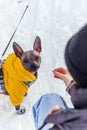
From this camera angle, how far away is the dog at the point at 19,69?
2211mm

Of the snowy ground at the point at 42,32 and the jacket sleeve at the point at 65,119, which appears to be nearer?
the jacket sleeve at the point at 65,119

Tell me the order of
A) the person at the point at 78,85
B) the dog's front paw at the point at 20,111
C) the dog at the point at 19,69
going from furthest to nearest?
1. the dog's front paw at the point at 20,111
2. the dog at the point at 19,69
3. the person at the point at 78,85

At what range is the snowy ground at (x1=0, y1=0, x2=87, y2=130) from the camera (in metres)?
2.56

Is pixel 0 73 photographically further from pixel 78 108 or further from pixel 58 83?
pixel 78 108

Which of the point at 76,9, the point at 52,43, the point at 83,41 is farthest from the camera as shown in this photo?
the point at 76,9

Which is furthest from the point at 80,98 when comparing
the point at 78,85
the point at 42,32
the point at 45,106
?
the point at 42,32

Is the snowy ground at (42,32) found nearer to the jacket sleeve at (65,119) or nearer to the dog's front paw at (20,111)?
the dog's front paw at (20,111)

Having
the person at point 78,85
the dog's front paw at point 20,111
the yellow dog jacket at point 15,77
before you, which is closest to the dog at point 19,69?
the yellow dog jacket at point 15,77

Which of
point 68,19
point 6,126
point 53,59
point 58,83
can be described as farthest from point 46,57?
point 6,126

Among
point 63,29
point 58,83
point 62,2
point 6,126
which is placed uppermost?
point 62,2

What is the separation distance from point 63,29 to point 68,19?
0.48 feet

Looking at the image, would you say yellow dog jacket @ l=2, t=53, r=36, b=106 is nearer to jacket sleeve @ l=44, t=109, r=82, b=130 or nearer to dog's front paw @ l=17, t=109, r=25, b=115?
dog's front paw @ l=17, t=109, r=25, b=115

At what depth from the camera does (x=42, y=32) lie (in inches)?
119

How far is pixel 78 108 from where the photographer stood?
1.11 metres
